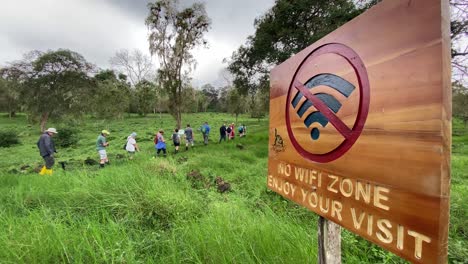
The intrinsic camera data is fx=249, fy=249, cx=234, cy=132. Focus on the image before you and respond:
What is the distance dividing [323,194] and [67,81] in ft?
95.9

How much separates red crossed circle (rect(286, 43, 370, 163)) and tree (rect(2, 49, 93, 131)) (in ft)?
91.4

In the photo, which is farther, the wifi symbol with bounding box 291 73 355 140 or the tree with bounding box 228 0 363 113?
the tree with bounding box 228 0 363 113

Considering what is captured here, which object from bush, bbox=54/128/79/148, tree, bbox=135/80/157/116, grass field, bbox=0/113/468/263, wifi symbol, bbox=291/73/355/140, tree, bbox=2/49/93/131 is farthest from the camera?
tree, bbox=135/80/157/116

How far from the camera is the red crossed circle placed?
1.11m

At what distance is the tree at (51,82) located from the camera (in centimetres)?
2320

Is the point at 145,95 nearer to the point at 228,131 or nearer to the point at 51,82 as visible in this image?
the point at 51,82

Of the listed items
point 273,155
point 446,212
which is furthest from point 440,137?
point 273,155

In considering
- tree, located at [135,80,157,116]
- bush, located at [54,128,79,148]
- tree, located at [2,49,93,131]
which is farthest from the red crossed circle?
tree, located at [135,80,157,116]

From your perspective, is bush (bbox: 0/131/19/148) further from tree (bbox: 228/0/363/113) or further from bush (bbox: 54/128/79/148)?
tree (bbox: 228/0/363/113)

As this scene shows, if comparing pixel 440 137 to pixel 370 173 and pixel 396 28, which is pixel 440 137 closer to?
pixel 370 173

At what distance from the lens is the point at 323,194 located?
1330 mm

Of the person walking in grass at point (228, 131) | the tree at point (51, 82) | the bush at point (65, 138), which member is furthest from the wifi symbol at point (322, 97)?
the tree at point (51, 82)

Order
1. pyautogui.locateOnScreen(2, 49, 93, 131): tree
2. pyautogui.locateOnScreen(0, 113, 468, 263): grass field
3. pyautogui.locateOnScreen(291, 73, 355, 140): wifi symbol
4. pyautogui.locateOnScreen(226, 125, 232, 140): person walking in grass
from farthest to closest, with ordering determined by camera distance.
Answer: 1. pyautogui.locateOnScreen(2, 49, 93, 131): tree
2. pyautogui.locateOnScreen(226, 125, 232, 140): person walking in grass
3. pyautogui.locateOnScreen(0, 113, 468, 263): grass field
4. pyautogui.locateOnScreen(291, 73, 355, 140): wifi symbol

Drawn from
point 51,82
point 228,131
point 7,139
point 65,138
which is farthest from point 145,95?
point 228,131
